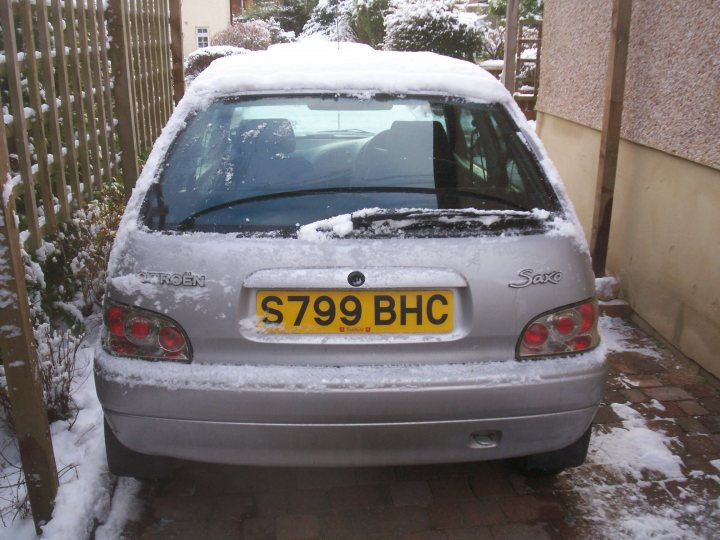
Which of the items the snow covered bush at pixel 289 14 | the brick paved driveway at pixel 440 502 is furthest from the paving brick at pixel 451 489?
the snow covered bush at pixel 289 14

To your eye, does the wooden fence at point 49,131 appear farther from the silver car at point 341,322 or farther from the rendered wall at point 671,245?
the rendered wall at point 671,245

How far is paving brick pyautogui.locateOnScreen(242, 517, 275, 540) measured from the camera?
260 cm

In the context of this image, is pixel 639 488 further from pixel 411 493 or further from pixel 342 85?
pixel 342 85

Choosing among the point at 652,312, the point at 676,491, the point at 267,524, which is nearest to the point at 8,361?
the point at 267,524

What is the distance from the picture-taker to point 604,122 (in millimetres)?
4871

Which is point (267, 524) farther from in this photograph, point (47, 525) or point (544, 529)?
point (544, 529)

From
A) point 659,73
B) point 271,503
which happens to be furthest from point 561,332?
point 659,73

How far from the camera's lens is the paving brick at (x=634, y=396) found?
367 centimetres

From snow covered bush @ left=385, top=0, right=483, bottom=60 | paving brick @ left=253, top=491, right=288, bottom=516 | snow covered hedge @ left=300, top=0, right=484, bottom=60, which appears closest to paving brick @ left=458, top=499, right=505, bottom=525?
paving brick @ left=253, top=491, right=288, bottom=516

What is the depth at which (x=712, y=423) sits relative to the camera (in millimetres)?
3467

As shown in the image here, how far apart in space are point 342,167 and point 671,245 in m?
2.56

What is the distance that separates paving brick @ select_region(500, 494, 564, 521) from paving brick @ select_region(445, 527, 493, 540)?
14cm

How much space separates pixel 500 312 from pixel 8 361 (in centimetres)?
159

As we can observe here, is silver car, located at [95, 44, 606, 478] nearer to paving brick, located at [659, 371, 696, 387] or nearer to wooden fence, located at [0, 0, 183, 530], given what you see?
wooden fence, located at [0, 0, 183, 530]
